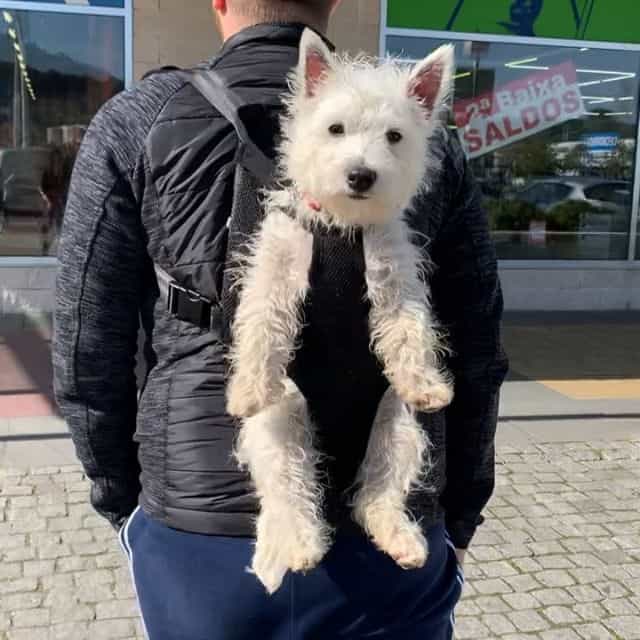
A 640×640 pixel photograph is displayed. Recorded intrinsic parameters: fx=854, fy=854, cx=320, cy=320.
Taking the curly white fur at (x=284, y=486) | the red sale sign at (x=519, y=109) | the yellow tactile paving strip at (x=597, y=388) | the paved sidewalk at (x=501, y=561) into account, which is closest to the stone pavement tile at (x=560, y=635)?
the paved sidewalk at (x=501, y=561)

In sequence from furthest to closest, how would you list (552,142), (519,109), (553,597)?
(552,142)
(519,109)
(553,597)

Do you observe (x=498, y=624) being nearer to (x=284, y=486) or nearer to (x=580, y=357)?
(x=284, y=486)

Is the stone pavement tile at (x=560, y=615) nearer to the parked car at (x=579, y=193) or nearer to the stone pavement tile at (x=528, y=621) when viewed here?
the stone pavement tile at (x=528, y=621)

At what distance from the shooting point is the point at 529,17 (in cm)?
1117

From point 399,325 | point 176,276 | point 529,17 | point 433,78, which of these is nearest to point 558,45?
point 529,17

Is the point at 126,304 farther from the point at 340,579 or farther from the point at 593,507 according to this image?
the point at 593,507

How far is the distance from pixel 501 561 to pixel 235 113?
3729mm

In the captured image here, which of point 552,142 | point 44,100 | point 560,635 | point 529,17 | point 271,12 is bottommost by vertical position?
point 560,635

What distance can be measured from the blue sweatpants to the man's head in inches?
41.4

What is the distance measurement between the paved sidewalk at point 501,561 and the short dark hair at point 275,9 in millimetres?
3037

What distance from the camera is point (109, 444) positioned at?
1.94 m

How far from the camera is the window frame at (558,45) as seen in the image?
10.7 m

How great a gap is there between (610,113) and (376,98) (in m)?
11.0

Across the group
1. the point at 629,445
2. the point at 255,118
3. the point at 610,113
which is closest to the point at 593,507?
the point at 629,445
